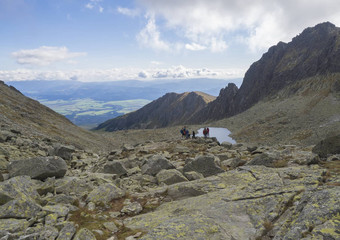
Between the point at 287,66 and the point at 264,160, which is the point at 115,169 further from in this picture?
the point at 287,66

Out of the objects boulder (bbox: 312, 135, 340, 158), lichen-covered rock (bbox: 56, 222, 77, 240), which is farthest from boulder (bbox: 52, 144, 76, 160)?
boulder (bbox: 312, 135, 340, 158)

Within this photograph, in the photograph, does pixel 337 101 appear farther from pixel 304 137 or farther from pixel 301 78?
pixel 301 78

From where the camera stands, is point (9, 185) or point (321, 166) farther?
point (321, 166)

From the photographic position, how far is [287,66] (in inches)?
4872

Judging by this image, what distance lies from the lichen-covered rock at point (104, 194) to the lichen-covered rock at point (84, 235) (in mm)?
3274

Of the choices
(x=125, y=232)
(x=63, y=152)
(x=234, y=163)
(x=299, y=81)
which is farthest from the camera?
(x=299, y=81)

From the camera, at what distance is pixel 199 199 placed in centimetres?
1093

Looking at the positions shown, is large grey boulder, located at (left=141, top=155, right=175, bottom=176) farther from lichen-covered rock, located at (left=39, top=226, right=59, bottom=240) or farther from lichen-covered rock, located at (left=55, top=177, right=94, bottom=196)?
lichen-covered rock, located at (left=39, top=226, right=59, bottom=240)

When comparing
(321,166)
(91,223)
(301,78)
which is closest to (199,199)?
(91,223)

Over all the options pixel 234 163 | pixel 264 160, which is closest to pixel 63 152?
pixel 234 163

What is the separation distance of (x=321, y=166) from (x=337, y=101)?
6998 cm

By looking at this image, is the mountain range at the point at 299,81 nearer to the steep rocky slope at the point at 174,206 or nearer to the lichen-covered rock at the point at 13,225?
the steep rocky slope at the point at 174,206

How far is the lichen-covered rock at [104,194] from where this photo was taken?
37.8ft

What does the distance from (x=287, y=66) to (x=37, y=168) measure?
137646 mm
